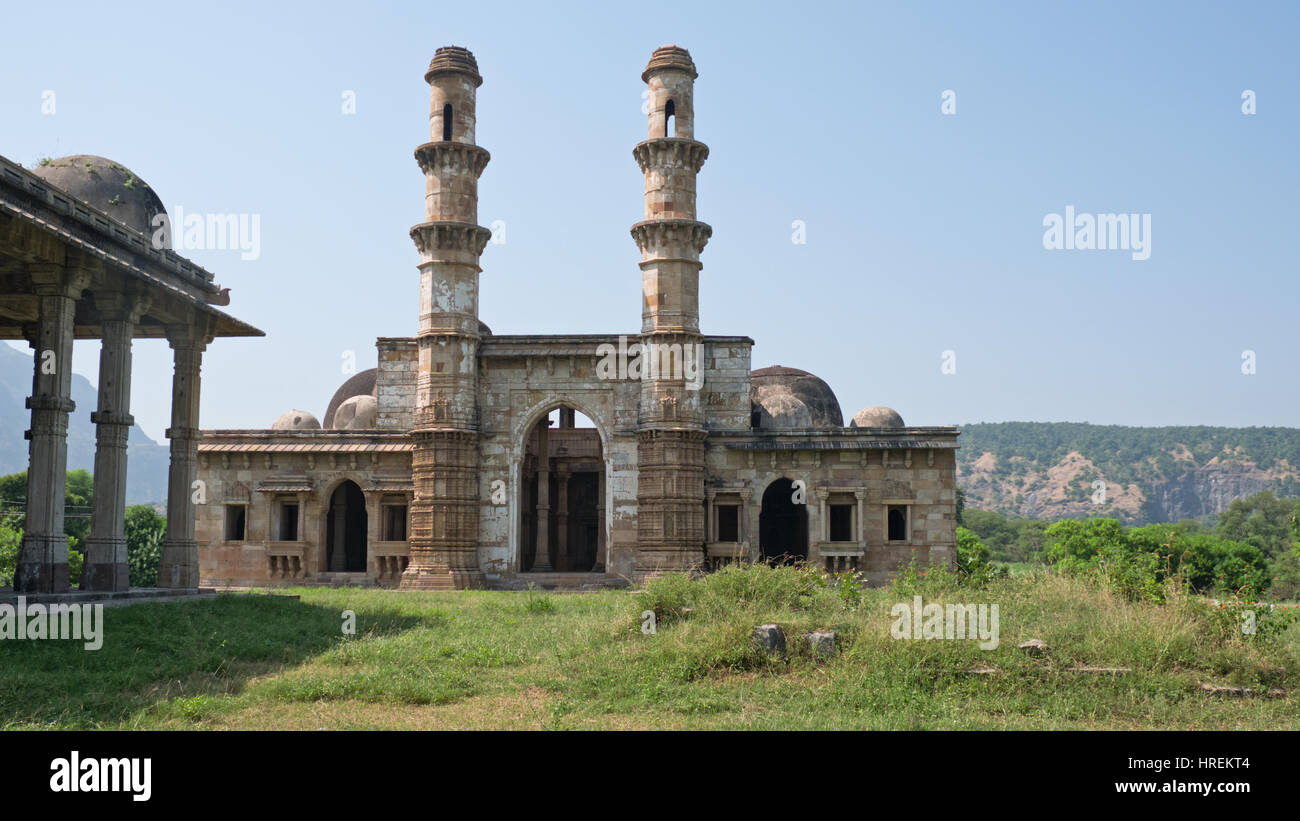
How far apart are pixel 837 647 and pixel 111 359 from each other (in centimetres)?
1237

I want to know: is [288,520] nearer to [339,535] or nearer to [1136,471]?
[339,535]

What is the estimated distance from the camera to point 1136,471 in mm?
166875

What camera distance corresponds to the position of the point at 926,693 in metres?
10.7

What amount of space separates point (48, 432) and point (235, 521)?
17028mm

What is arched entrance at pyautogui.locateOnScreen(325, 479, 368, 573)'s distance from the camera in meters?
33.2

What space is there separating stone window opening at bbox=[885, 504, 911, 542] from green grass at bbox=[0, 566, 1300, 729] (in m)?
14.4

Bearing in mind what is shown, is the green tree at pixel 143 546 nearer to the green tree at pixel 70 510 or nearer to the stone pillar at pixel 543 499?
the green tree at pixel 70 510

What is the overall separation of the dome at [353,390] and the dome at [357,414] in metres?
3.58

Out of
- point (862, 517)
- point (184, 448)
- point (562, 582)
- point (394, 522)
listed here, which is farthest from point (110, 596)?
point (862, 517)

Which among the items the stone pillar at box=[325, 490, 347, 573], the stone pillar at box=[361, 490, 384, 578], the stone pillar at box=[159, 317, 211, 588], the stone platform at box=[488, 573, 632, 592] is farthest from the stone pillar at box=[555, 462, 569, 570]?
the stone pillar at box=[159, 317, 211, 588]

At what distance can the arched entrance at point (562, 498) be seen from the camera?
32500mm

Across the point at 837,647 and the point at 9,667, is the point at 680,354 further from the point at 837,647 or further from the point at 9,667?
→ the point at 9,667

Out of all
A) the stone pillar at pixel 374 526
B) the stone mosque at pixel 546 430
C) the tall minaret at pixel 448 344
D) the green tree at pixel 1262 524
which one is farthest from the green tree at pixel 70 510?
the green tree at pixel 1262 524

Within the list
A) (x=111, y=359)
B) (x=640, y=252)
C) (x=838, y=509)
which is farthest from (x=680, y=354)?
(x=111, y=359)
